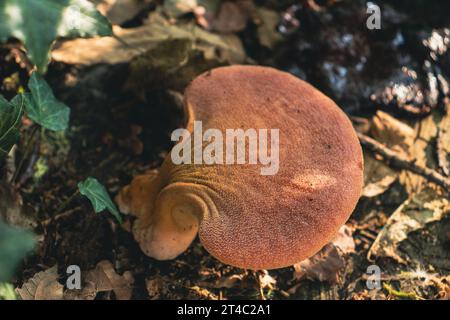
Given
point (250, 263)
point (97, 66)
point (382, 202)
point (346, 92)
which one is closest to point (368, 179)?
point (382, 202)

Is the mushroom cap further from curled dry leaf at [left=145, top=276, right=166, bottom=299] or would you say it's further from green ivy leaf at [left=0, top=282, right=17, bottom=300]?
green ivy leaf at [left=0, top=282, right=17, bottom=300]

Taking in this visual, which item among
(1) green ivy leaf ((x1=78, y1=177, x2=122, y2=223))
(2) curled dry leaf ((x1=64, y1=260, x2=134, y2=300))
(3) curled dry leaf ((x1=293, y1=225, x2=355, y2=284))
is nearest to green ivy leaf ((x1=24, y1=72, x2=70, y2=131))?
(1) green ivy leaf ((x1=78, y1=177, x2=122, y2=223))

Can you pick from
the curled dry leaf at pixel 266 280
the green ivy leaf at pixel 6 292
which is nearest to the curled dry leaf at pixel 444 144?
the curled dry leaf at pixel 266 280

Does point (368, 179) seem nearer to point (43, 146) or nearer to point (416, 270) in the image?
point (416, 270)

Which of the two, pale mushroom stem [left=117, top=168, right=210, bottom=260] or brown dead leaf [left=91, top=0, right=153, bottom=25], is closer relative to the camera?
pale mushroom stem [left=117, top=168, right=210, bottom=260]

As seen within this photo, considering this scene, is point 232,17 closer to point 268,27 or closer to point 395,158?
point 268,27

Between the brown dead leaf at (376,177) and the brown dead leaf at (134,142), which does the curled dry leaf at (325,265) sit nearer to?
the brown dead leaf at (376,177)

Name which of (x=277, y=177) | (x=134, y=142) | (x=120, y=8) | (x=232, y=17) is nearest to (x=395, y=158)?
(x=277, y=177)
